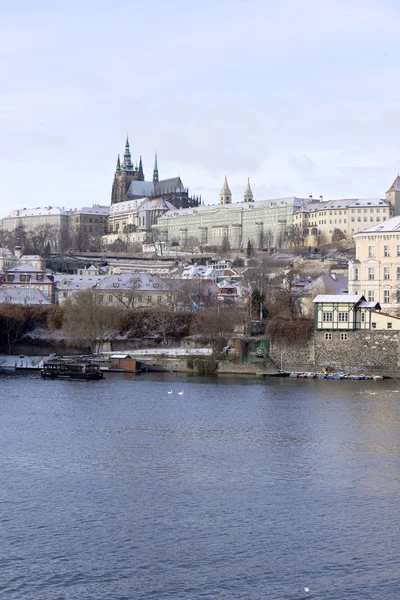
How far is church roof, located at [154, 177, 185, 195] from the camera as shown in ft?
573

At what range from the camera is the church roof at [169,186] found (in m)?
175

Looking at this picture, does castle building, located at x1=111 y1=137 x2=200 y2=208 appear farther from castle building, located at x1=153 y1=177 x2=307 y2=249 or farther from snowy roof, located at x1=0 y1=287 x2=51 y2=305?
snowy roof, located at x1=0 y1=287 x2=51 y2=305

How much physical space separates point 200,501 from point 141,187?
160 meters

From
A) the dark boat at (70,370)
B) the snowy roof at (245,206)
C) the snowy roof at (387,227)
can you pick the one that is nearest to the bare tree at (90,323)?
the dark boat at (70,370)

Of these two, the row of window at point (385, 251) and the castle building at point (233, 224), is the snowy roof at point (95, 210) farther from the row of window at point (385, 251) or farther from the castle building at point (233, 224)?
the row of window at point (385, 251)

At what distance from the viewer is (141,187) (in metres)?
179

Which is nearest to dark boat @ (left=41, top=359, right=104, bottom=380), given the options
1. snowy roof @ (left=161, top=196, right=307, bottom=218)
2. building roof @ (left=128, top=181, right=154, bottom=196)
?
snowy roof @ (left=161, top=196, right=307, bottom=218)

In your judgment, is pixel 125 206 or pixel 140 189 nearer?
pixel 125 206

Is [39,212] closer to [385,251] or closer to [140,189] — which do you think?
[140,189]

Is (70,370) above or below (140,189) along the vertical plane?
below

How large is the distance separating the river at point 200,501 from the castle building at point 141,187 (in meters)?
140

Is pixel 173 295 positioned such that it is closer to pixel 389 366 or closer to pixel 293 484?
pixel 389 366

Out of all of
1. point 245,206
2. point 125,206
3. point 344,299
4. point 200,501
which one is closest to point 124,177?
point 125,206

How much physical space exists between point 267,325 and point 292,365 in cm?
313
